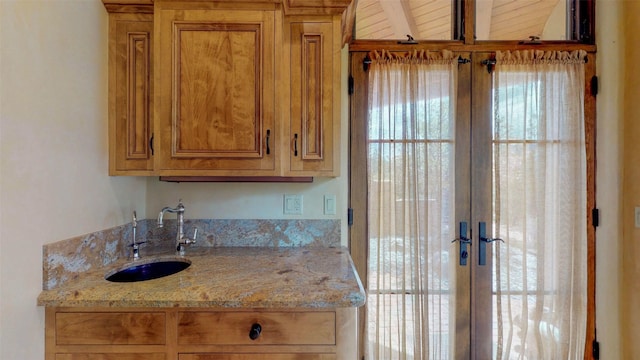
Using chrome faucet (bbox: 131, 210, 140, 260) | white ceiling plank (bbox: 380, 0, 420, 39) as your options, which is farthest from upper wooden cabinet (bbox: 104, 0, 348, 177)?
white ceiling plank (bbox: 380, 0, 420, 39)

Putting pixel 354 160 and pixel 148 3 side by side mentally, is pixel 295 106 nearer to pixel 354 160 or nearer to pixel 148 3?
pixel 354 160

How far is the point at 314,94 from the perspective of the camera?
1.43 meters

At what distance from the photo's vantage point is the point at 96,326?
1031mm

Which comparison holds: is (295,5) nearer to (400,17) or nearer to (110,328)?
(400,17)

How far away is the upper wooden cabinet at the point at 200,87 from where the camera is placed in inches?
52.3

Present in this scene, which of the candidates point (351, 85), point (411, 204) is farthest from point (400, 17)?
point (411, 204)

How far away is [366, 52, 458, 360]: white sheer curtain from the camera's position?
1.72m

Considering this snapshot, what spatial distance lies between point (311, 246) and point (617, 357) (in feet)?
6.52

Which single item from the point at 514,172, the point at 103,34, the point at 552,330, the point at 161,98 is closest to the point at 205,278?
the point at 161,98

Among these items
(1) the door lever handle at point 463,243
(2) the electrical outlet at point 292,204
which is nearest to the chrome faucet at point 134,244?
(2) the electrical outlet at point 292,204

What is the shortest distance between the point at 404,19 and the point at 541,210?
57.8 inches

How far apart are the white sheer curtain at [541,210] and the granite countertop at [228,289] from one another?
1153 mm

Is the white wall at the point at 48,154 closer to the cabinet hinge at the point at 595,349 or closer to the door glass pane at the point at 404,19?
the cabinet hinge at the point at 595,349

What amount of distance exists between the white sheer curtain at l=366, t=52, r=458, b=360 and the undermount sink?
3.55 ft
